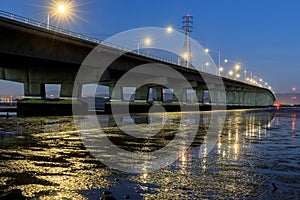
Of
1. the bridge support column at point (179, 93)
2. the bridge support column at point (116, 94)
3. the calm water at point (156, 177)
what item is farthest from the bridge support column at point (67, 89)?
the calm water at point (156, 177)

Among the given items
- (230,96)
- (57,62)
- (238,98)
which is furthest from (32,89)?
(238,98)

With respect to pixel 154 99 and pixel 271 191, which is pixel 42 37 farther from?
pixel 154 99

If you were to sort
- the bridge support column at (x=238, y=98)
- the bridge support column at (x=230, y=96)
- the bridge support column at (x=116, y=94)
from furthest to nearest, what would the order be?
1. the bridge support column at (x=238, y=98)
2. the bridge support column at (x=230, y=96)
3. the bridge support column at (x=116, y=94)

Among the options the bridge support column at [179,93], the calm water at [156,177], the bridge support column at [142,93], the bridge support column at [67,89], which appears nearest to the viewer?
the calm water at [156,177]

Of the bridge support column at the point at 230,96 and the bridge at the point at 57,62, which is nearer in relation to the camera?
the bridge at the point at 57,62

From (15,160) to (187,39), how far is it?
92.8 meters

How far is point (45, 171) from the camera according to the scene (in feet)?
30.9

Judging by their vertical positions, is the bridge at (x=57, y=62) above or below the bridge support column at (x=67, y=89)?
above

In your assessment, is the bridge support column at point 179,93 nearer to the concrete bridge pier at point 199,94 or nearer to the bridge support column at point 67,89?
the concrete bridge pier at point 199,94

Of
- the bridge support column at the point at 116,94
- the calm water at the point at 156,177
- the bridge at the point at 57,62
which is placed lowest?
the calm water at the point at 156,177

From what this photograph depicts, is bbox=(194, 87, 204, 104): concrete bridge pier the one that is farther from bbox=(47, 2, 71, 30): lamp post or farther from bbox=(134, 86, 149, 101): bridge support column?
bbox=(47, 2, 71, 30): lamp post

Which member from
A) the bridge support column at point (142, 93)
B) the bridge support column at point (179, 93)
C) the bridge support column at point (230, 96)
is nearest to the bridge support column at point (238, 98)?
the bridge support column at point (230, 96)

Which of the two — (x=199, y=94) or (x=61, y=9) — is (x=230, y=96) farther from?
(x=61, y=9)

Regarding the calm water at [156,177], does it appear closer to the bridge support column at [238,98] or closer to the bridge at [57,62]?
the bridge at [57,62]
